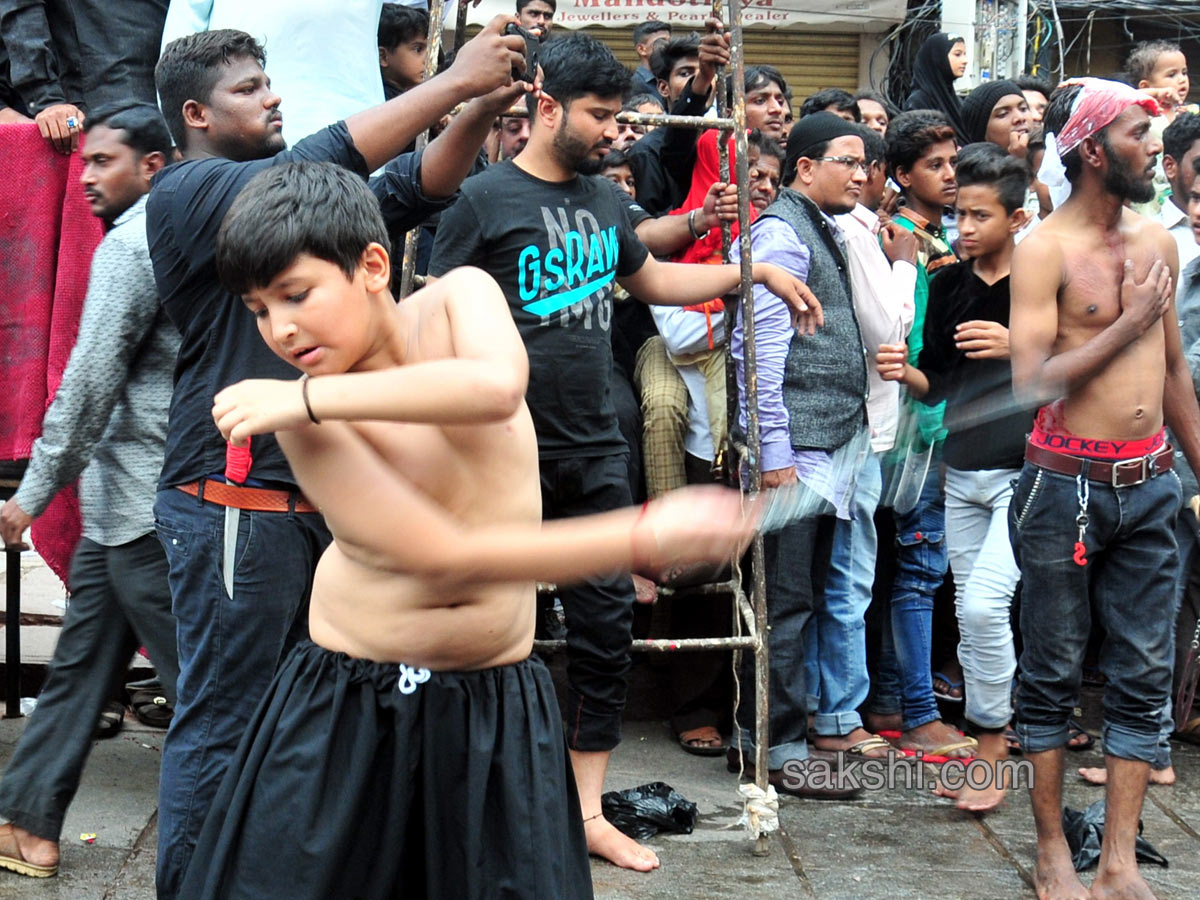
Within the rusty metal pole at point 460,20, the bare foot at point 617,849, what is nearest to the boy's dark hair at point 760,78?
the rusty metal pole at point 460,20

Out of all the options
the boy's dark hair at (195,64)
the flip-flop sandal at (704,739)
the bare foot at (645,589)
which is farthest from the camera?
the flip-flop sandal at (704,739)

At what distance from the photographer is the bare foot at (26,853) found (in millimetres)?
3613

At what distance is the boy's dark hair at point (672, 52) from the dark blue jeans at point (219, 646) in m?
3.55

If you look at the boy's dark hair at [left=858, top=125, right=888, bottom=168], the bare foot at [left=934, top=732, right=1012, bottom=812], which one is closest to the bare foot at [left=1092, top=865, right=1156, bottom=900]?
the bare foot at [left=934, top=732, right=1012, bottom=812]

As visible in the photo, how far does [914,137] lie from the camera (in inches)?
209

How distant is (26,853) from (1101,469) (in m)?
2.92

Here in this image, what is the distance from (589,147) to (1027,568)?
1634 millimetres

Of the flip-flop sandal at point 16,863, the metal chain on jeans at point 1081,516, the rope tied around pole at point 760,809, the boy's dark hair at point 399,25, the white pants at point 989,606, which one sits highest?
the boy's dark hair at point 399,25

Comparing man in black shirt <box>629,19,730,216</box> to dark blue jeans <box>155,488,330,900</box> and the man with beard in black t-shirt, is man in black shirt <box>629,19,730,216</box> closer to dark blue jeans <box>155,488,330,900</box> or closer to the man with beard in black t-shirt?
the man with beard in black t-shirt

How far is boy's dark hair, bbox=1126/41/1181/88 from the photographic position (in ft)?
22.6

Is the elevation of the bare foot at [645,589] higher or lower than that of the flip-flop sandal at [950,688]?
higher

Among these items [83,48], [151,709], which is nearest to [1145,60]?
[83,48]

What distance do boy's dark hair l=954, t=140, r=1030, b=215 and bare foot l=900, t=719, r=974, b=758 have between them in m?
1.78

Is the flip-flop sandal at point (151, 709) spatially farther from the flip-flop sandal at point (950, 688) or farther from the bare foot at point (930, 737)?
the flip-flop sandal at point (950, 688)
